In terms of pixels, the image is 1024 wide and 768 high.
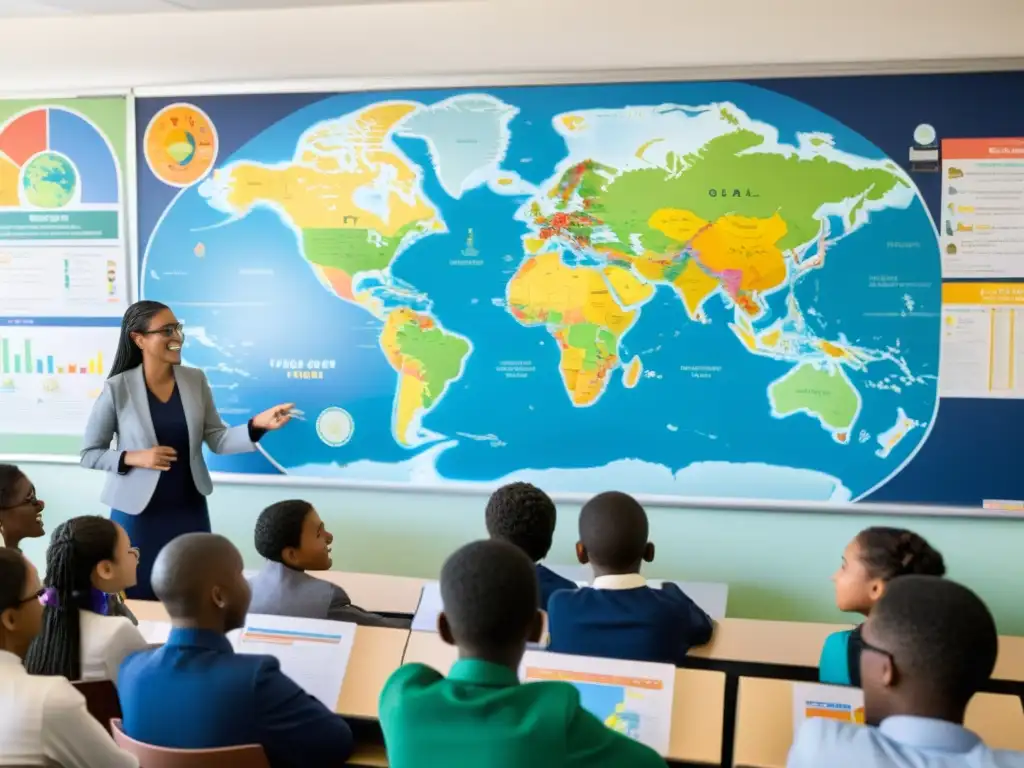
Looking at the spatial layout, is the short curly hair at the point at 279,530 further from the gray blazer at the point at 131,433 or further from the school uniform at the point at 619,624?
the gray blazer at the point at 131,433

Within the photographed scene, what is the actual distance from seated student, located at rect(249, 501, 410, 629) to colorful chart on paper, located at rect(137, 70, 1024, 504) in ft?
3.64

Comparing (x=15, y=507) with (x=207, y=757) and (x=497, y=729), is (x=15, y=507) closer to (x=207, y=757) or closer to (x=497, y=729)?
(x=207, y=757)

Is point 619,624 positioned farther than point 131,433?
No

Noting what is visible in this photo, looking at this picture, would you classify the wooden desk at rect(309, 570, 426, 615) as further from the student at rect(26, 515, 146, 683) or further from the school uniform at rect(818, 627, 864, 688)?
the school uniform at rect(818, 627, 864, 688)

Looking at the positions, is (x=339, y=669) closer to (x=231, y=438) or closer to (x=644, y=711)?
(x=644, y=711)

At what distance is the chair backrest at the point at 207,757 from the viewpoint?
5.42 feet

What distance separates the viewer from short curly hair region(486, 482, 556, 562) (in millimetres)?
2609

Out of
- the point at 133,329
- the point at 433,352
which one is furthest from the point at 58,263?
the point at 433,352

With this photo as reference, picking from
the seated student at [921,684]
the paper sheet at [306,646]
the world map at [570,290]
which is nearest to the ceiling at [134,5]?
the world map at [570,290]

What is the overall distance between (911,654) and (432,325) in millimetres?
2538

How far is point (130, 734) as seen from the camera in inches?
69.4

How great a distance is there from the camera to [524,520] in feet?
8.57

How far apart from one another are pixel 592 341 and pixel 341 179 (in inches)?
44.9

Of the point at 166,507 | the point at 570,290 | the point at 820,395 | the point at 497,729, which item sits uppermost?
the point at 570,290
